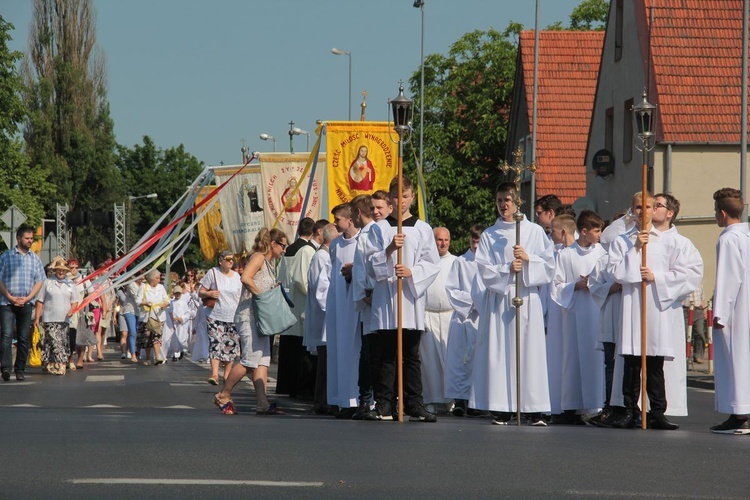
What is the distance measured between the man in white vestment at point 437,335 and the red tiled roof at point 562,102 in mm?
32607

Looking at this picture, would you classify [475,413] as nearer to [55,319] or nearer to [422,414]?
[422,414]

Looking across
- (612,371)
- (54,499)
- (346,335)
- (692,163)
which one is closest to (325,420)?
(346,335)

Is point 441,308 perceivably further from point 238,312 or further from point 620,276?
point 620,276

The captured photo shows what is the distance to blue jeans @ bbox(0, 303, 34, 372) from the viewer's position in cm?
2009

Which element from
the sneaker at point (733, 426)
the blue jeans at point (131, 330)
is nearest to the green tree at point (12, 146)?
the blue jeans at point (131, 330)

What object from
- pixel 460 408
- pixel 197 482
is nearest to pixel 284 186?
pixel 460 408

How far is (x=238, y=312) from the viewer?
14.2 m

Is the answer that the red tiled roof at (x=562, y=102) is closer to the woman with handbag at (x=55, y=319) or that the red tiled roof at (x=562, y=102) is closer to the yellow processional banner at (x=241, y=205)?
the yellow processional banner at (x=241, y=205)

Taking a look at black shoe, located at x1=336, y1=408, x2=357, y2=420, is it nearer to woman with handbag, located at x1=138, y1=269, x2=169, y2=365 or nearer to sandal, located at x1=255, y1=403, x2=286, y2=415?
sandal, located at x1=255, y1=403, x2=286, y2=415

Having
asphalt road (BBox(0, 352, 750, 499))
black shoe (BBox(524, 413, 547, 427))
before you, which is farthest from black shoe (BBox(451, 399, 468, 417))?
black shoe (BBox(524, 413, 547, 427))

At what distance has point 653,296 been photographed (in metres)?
12.3

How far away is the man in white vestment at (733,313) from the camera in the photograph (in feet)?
38.6

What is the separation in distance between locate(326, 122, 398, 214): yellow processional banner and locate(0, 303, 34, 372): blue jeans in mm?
4806

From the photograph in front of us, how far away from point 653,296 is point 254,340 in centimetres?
389
